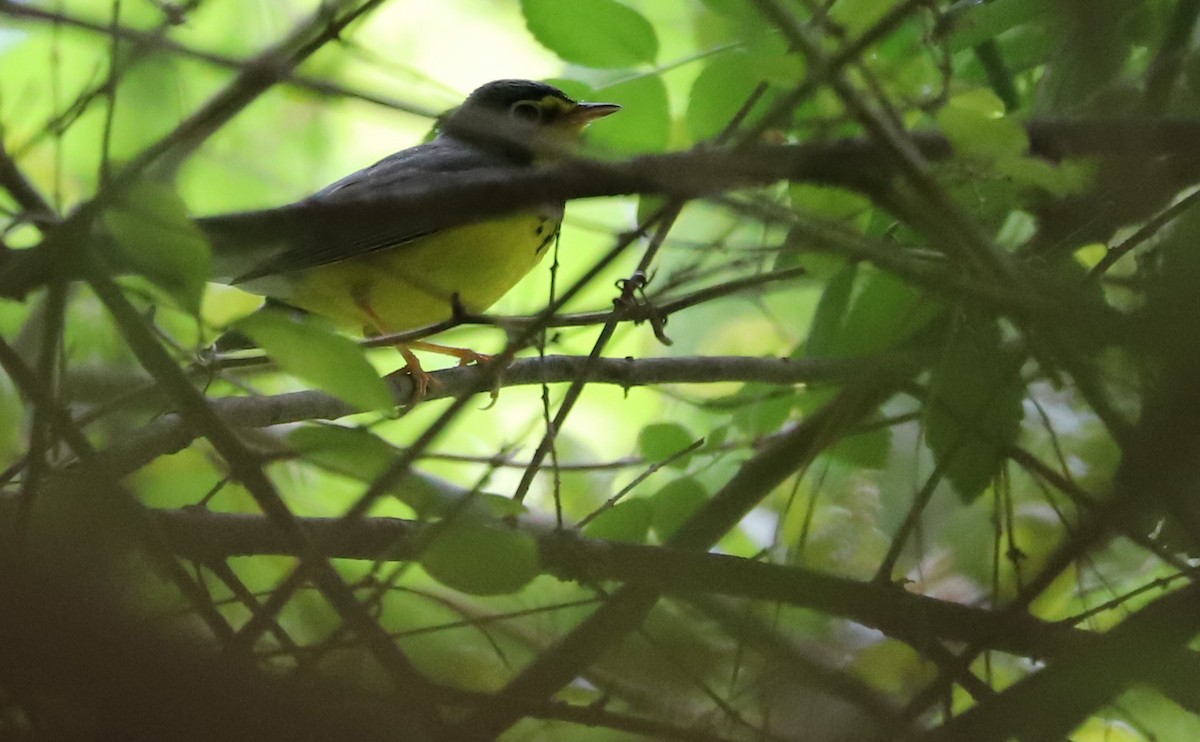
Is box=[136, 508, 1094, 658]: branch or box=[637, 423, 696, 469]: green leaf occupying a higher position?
box=[637, 423, 696, 469]: green leaf

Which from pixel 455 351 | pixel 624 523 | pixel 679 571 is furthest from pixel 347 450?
pixel 455 351

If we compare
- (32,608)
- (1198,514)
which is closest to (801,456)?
Result: (1198,514)

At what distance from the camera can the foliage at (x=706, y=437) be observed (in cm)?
110

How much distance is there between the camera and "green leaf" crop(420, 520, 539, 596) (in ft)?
4.23

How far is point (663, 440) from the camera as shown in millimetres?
2039

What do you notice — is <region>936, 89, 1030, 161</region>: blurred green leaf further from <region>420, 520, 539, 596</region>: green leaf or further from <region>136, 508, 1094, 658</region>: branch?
<region>420, 520, 539, 596</region>: green leaf

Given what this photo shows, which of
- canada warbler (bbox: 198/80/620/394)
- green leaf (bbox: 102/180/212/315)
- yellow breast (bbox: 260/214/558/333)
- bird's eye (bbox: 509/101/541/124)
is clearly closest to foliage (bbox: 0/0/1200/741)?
green leaf (bbox: 102/180/212/315)

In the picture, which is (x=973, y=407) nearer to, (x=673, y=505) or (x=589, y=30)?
(x=673, y=505)

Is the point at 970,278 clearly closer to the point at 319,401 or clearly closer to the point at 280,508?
the point at 280,508

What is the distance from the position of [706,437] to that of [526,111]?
1853 millimetres

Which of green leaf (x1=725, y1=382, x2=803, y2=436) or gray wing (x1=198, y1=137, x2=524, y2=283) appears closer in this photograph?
gray wing (x1=198, y1=137, x2=524, y2=283)

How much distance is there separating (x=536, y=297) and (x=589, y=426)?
0.49 m

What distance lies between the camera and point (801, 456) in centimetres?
171

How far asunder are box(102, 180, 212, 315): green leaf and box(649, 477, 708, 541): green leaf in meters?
0.86
